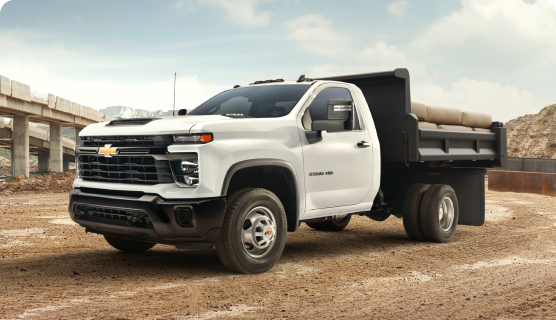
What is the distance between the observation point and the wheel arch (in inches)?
237

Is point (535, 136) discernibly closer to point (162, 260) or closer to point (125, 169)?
point (162, 260)

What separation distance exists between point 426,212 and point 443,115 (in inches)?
64.1

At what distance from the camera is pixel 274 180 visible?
6.53 meters

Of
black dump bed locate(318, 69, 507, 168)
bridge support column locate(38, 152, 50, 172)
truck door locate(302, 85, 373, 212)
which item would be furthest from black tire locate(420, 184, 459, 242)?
bridge support column locate(38, 152, 50, 172)

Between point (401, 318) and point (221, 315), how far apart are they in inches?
59.5

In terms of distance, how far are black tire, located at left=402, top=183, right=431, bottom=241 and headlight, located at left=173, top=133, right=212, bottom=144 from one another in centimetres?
440

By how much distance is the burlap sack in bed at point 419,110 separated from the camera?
8.23m

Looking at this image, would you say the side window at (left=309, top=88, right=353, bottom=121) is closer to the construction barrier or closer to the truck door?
the truck door

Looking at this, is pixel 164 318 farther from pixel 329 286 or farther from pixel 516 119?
pixel 516 119

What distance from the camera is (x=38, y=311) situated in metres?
4.69

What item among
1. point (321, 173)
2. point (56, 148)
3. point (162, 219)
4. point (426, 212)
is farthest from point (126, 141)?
point (56, 148)

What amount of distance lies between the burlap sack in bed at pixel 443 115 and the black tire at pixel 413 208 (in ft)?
3.70

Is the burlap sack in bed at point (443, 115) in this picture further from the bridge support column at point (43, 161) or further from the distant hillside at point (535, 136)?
the bridge support column at point (43, 161)

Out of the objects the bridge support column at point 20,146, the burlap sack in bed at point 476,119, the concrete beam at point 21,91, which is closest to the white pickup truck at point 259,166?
the burlap sack in bed at point 476,119
